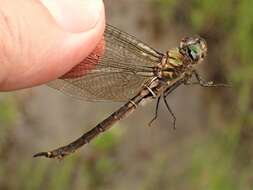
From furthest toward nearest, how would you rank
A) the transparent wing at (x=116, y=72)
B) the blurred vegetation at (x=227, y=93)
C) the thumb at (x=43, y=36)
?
the blurred vegetation at (x=227, y=93) → the transparent wing at (x=116, y=72) → the thumb at (x=43, y=36)

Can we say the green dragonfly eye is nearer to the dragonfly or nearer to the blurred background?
the dragonfly

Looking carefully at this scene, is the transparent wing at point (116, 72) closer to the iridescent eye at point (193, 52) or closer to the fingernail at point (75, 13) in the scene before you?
the iridescent eye at point (193, 52)

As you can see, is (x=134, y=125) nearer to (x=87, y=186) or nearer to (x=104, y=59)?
(x=87, y=186)

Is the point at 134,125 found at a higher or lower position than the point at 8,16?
lower

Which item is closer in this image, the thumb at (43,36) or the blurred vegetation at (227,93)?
the thumb at (43,36)

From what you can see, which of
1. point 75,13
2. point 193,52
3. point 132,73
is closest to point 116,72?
point 132,73

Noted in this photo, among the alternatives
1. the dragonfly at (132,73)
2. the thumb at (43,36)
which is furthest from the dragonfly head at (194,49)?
the thumb at (43,36)

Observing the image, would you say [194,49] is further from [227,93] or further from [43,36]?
[227,93]

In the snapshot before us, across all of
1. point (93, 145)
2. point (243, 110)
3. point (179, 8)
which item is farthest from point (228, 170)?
point (179, 8)
